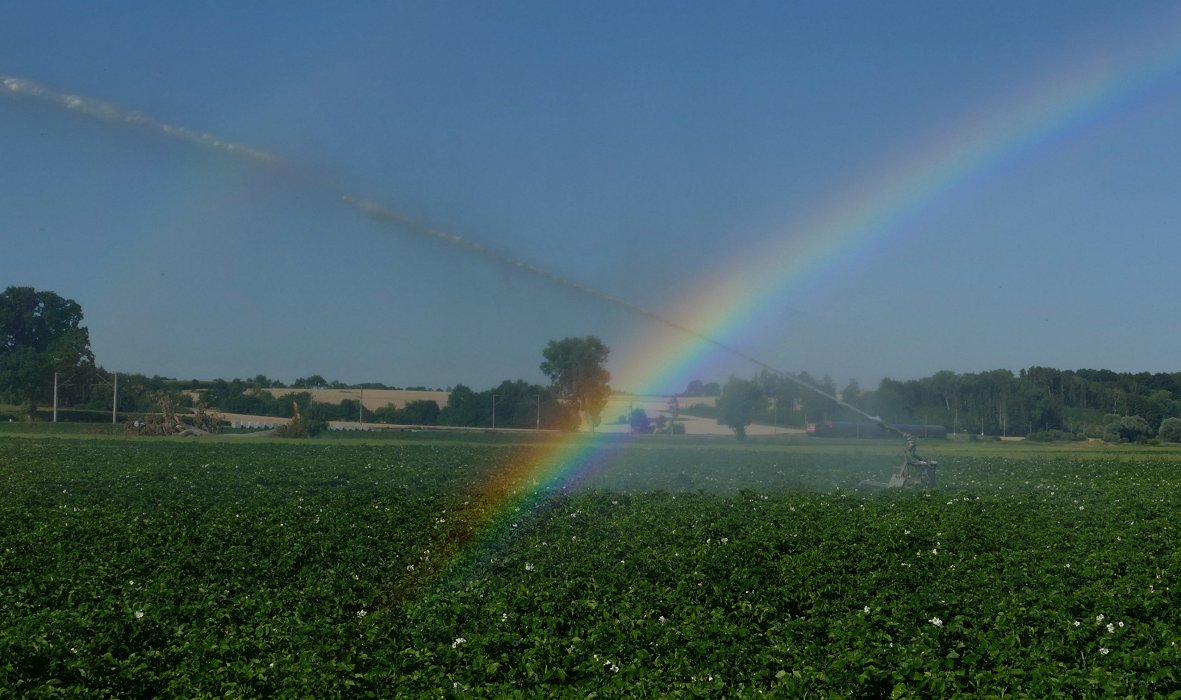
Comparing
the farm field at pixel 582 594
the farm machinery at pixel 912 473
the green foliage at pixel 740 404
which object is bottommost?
the farm field at pixel 582 594

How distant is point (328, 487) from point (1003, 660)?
20.0 meters

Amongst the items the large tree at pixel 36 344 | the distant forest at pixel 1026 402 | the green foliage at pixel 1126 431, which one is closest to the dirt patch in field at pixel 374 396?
the large tree at pixel 36 344

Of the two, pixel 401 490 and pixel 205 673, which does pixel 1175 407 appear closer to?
pixel 401 490

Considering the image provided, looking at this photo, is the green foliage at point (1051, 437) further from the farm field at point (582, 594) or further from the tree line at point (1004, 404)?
the farm field at point (582, 594)

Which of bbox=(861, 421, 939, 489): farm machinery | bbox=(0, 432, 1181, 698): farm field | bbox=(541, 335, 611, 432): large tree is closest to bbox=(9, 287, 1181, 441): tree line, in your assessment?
bbox=(541, 335, 611, 432): large tree

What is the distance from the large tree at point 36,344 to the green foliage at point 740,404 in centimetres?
6088

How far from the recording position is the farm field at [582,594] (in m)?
9.40

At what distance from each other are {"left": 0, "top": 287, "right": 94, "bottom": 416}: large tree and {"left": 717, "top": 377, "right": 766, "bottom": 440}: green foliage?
60881mm

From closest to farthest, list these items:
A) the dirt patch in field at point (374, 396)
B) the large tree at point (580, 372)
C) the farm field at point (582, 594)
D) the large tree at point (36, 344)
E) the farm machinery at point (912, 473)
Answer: the farm field at point (582, 594) < the farm machinery at point (912, 473) < the large tree at point (580, 372) < the large tree at point (36, 344) < the dirt patch in field at point (374, 396)

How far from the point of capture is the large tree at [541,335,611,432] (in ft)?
217

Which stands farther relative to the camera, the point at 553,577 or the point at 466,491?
the point at 466,491

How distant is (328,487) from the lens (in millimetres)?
26703

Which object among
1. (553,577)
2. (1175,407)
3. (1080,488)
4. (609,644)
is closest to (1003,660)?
(609,644)

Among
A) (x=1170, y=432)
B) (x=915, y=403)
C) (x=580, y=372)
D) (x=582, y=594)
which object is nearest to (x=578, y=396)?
(x=580, y=372)
